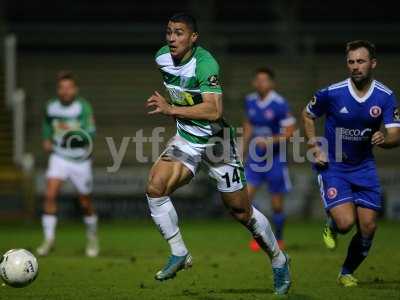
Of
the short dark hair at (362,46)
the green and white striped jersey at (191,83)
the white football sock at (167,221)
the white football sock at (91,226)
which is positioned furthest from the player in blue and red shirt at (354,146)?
the white football sock at (91,226)

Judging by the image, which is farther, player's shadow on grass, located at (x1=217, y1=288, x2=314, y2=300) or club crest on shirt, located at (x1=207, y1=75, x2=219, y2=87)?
player's shadow on grass, located at (x1=217, y1=288, x2=314, y2=300)

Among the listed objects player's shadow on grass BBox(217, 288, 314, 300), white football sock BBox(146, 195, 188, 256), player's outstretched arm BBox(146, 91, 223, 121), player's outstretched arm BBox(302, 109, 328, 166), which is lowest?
player's shadow on grass BBox(217, 288, 314, 300)

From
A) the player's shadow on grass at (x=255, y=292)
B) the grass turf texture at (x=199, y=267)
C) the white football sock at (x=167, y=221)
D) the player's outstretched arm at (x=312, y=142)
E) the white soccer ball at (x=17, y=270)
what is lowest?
the grass turf texture at (x=199, y=267)

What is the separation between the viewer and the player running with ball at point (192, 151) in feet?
26.6

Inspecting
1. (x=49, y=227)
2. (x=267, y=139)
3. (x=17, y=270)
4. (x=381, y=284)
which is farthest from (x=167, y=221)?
(x=267, y=139)

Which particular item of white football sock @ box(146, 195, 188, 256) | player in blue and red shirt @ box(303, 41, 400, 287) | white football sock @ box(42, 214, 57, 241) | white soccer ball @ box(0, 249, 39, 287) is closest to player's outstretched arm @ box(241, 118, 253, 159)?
white football sock @ box(42, 214, 57, 241)

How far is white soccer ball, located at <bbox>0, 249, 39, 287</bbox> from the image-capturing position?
8.30 m

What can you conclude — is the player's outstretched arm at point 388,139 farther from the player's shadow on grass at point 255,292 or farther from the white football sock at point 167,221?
the white football sock at point 167,221

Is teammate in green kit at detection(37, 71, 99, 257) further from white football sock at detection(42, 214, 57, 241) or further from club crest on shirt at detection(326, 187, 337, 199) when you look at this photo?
club crest on shirt at detection(326, 187, 337, 199)

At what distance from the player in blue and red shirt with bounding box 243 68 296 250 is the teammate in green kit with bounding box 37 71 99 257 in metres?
2.49

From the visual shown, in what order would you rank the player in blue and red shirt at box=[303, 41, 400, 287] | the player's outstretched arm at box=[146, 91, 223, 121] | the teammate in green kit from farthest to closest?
1. the teammate in green kit
2. the player in blue and red shirt at box=[303, 41, 400, 287]
3. the player's outstretched arm at box=[146, 91, 223, 121]

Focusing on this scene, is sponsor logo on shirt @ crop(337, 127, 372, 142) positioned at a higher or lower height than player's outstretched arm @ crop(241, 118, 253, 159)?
higher

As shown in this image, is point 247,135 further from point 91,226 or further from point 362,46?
point 362,46

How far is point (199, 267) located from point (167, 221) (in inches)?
131
